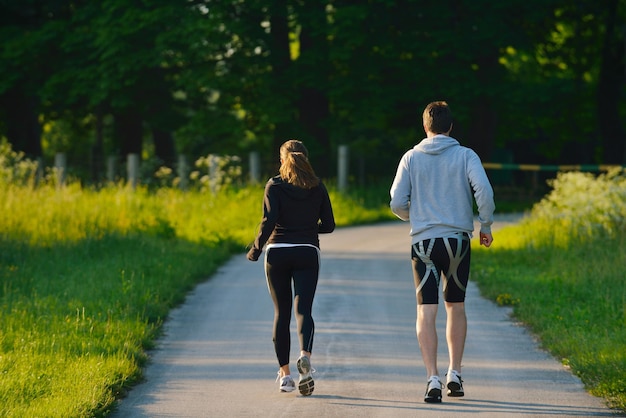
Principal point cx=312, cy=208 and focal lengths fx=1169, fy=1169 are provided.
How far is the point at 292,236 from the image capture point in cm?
779

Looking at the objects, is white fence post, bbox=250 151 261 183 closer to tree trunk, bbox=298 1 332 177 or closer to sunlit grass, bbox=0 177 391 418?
sunlit grass, bbox=0 177 391 418

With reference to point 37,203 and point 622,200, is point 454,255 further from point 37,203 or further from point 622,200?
point 37,203

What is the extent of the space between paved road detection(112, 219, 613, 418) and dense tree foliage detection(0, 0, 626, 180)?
62.5ft

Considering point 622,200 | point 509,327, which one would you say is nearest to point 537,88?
point 622,200

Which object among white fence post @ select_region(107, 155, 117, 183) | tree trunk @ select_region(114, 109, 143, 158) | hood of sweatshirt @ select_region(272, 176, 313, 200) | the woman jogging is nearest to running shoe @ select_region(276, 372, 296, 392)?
the woman jogging

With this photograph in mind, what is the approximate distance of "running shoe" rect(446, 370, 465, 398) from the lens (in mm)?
7570

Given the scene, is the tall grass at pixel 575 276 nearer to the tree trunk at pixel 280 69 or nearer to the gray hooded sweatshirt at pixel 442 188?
the gray hooded sweatshirt at pixel 442 188

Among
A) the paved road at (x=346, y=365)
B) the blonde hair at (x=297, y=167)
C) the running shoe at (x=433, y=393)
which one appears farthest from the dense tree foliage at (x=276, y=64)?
the running shoe at (x=433, y=393)

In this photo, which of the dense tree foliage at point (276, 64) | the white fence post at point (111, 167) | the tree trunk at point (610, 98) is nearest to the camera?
the dense tree foliage at point (276, 64)

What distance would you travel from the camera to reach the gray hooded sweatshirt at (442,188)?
24.7 ft

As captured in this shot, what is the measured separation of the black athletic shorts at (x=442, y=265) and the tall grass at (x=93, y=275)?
213cm

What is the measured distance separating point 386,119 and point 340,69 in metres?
6.48

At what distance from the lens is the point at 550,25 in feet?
130

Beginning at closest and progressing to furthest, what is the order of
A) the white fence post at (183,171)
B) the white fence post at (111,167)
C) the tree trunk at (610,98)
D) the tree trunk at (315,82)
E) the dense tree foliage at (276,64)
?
the white fence post at (183,171) → the tree trunk at (315,82) → the dense tree foliage at (276,64) → the white fence post at (111,167) → the tree trunk at (610,98)
